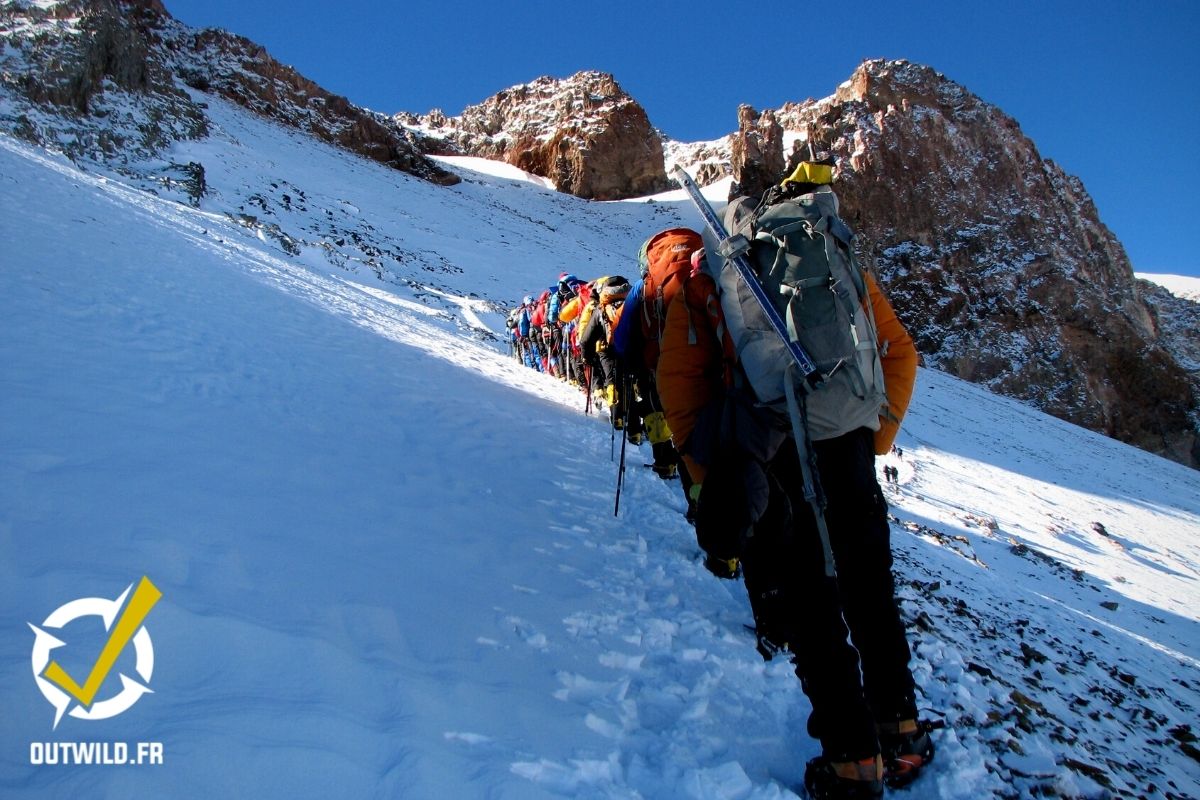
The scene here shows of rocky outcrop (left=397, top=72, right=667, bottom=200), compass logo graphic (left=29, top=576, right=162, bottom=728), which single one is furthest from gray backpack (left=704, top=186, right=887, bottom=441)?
rocky outcrop (left=397, top=72, right=667, bottom=200)

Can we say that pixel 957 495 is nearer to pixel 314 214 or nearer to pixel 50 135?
pixel 314 214

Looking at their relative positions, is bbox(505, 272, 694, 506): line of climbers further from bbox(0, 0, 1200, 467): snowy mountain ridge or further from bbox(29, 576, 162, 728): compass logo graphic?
bbox(0, 0, 1200, 467): snowy mountain ridge

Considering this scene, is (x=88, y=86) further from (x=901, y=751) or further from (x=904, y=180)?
(x=904, y=180)

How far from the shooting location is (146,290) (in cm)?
636

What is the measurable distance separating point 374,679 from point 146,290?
6.34 meters

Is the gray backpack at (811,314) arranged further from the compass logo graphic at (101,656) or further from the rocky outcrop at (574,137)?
the rocky outcrop at (574,137)

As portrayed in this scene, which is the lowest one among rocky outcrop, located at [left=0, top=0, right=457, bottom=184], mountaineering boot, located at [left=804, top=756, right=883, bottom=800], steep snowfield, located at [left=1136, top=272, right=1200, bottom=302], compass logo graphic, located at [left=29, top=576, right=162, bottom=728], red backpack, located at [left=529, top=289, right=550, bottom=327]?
compass logo graphic, located at [left=29, top=576, right=162, bottom=728]

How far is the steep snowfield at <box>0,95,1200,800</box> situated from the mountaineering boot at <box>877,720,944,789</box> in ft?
0.28

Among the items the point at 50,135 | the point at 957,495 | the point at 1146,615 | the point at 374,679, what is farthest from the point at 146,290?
the point at 50,135

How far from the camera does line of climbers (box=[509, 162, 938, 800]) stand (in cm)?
201

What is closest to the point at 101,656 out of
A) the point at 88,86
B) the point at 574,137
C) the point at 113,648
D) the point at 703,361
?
the point at 113,648

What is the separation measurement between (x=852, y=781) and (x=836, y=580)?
0.63m

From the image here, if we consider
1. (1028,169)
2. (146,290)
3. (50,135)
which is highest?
(1028,169)

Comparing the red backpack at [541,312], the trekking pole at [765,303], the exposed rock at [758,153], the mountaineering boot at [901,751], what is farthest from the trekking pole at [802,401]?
the exposed rock at [758,153]
